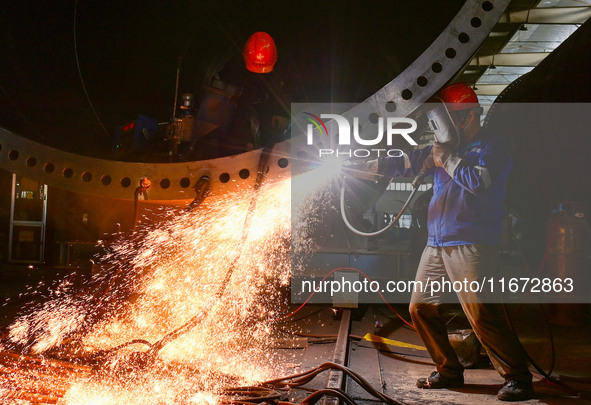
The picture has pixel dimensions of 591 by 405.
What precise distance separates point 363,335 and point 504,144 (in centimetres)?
225

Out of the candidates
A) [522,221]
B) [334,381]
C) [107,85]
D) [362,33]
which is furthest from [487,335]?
[522,221]

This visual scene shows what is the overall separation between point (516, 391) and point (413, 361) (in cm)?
97

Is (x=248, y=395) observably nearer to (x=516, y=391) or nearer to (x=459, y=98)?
(x=516, y=391)

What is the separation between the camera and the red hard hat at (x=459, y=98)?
7.97 feet

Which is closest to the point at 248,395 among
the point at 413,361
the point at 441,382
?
the point at 441,382

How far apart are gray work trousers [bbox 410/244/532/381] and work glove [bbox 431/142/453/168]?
46 centimetres

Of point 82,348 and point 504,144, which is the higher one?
point 504,144

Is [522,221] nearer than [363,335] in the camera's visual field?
No

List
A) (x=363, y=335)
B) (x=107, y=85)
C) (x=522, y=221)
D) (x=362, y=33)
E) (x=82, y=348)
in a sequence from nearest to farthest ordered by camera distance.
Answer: (x=362, y=33), (x=107, y=85), (x=82, y=348), (x=363, y=335), (x=522, y=221)

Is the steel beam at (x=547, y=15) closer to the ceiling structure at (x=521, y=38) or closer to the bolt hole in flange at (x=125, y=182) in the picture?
the ceiling structure at (x=521, y=38)

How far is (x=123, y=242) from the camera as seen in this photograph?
3.16 metres

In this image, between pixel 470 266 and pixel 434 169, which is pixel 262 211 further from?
pixel 470 266

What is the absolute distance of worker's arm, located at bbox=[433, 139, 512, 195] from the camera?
2342mm

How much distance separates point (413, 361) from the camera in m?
3.27
